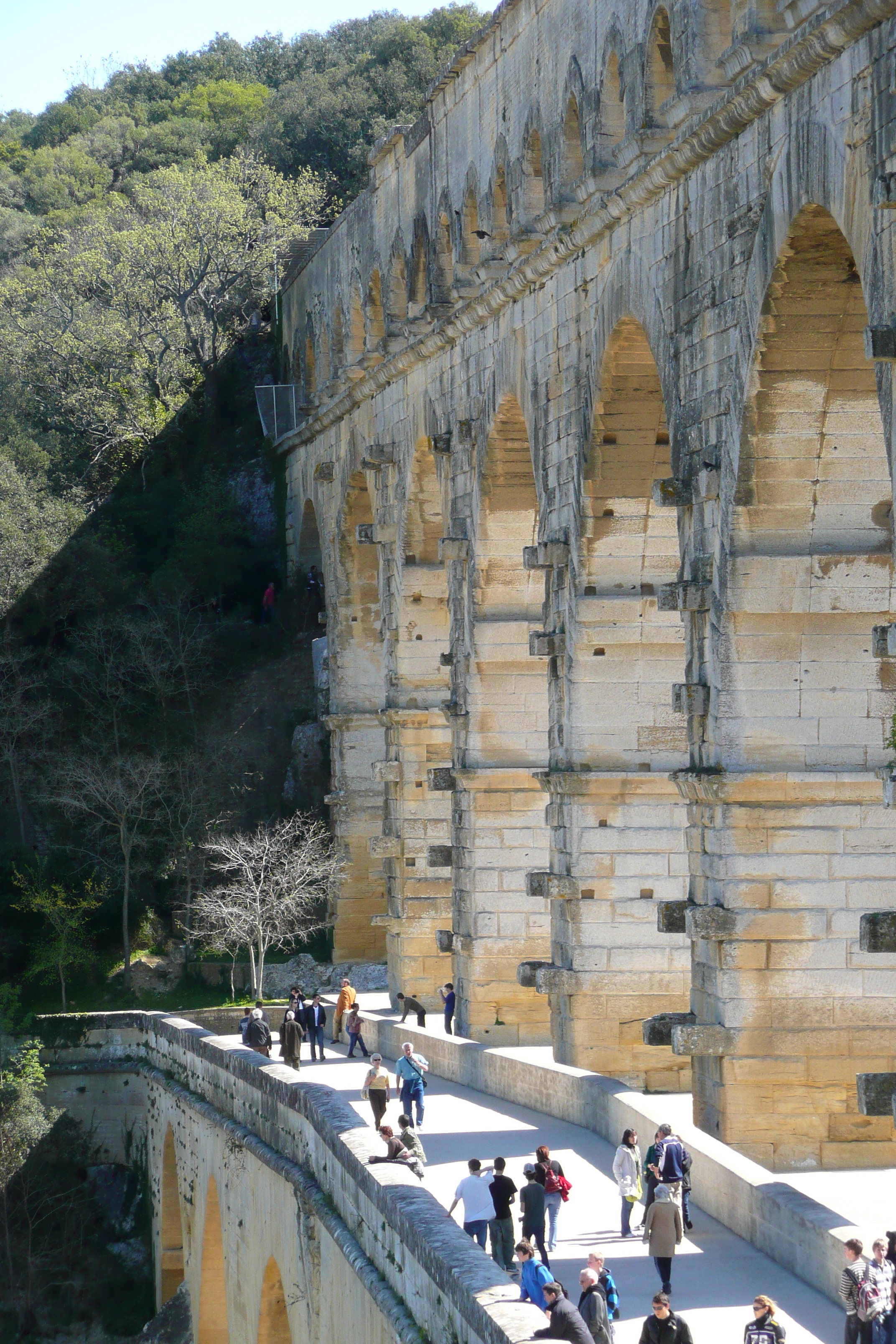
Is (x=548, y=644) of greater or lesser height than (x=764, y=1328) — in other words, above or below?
above

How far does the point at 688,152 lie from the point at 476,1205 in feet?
28.4

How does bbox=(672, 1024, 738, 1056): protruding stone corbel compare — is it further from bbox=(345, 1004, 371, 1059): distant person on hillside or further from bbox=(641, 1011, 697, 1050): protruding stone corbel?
bbox=(345, 1004, 371, 1059): distant person on hillside

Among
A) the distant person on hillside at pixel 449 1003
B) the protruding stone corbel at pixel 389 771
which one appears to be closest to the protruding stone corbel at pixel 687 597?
the distant person on hillside at pixel 449 1003

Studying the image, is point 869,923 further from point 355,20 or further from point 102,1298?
point 355,20

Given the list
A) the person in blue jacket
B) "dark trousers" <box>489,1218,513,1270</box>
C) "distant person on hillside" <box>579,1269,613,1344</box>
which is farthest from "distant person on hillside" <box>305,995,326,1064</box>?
"distant person on hillside" <box>579,1269,613,1344</box>

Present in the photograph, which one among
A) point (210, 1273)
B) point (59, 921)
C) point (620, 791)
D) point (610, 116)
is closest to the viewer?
point (610, 116)

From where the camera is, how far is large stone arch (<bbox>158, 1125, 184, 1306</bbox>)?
1099 inches

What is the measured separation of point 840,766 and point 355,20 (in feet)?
200

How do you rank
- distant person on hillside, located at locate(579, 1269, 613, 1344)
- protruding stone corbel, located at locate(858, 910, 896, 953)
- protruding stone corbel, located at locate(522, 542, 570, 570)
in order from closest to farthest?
distant person on hillside, located at locate(579, 1269, 613, 1344) < protruding stone corbel, located at locate(858, 910, 896, 953) < protruding stone corbel, located at locate(522, 542, 570, 570)

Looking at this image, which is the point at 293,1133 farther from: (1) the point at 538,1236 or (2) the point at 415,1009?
(2) the point at 415,1009

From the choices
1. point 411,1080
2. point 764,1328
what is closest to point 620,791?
point 411,1080

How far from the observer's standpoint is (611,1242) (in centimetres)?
1369

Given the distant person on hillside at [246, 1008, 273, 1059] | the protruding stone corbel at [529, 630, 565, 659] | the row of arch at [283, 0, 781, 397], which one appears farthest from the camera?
the distant person on hillside at [246, 1008, 273, 1059]

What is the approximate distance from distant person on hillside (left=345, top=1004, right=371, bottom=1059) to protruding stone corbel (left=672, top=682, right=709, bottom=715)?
10514 millimetres
